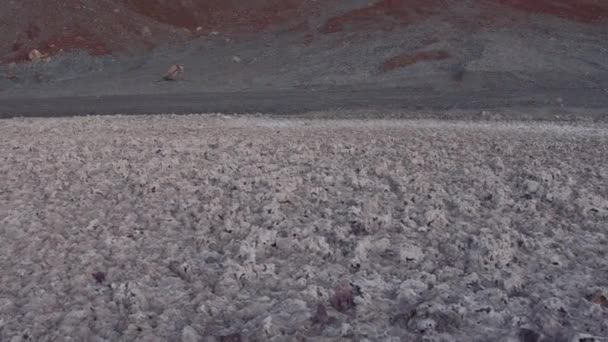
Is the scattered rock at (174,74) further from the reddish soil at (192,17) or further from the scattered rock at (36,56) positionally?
the scattered rock at (36,56)

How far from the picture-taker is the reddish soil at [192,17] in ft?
96.0

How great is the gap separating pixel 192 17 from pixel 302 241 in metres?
28.8

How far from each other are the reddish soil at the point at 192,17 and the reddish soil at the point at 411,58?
4404 millimetres

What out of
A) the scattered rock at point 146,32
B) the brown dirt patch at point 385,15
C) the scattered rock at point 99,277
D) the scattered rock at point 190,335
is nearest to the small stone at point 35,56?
the scattered rock at point 146,32

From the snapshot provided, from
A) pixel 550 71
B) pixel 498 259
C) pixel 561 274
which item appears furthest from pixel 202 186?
pixel 550 71

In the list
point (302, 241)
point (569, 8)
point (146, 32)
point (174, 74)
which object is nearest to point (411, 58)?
point (174, 74)

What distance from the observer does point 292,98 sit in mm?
20844

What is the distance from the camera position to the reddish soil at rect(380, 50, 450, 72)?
25119 millimetres

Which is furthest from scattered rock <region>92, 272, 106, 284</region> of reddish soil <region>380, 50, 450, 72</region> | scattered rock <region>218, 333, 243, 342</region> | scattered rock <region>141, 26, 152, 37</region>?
scattered rock <region>141, 26, 152, 37</region>

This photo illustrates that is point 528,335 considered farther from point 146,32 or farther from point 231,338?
point 146,32

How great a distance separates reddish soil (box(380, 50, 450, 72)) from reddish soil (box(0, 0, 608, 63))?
4404mm

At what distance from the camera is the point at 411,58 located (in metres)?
25.7

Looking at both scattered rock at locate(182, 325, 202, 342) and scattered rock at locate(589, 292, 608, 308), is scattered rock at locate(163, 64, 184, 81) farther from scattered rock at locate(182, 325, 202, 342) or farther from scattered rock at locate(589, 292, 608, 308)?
scattered rock at locate(589, 292, 608, 308)

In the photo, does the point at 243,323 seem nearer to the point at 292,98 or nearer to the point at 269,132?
the point at 269,132
